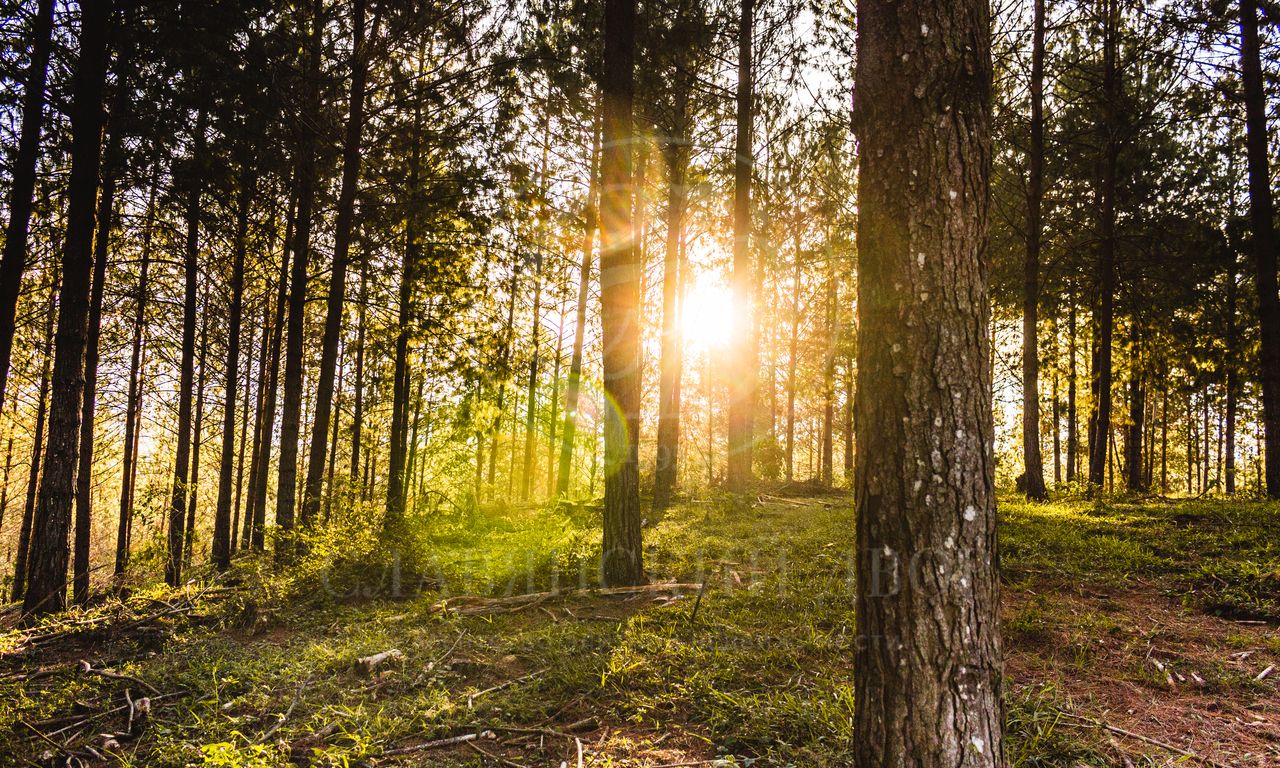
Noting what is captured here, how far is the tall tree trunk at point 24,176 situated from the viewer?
18.7 ft

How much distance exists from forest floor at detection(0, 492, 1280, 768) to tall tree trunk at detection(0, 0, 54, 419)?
3256 mm

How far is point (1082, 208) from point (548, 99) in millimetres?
15035

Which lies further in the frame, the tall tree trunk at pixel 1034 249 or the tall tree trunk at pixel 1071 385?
the tall tree trunk at pixel 1071 385

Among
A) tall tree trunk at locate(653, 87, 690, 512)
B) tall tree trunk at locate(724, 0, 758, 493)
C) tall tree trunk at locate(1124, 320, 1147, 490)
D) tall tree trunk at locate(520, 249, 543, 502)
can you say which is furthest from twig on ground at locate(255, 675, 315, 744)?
tall tree trunk at locate(1124, 320, 1147, 490)

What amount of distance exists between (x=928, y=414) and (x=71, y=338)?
8369 millimetres

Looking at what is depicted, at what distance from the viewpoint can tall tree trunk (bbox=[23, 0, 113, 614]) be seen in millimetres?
5949

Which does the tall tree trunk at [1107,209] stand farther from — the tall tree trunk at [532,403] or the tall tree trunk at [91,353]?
the tall tree trunk at [91,353]

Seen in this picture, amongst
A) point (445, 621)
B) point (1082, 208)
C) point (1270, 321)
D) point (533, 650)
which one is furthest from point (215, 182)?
point (1082, 208)

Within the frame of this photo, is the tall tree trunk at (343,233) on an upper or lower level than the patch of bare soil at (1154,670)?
upper

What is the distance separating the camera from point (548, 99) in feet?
29.3

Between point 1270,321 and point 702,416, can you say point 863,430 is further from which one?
point 702,416

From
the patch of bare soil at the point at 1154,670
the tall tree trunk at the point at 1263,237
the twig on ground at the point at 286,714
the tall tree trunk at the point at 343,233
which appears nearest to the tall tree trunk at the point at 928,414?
the patch of bare soil at the point at 1154,670

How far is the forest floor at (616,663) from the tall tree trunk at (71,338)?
594mm

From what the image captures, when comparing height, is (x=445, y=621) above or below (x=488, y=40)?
below
